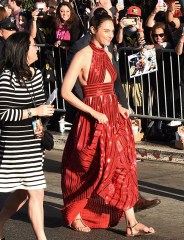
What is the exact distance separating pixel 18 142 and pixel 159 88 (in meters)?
5.44

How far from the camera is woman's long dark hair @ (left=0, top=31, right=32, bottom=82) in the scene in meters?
7.20

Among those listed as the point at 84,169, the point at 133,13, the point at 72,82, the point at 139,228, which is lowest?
the point at 139,228

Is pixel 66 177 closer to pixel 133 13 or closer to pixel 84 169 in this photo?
pixel 84 169

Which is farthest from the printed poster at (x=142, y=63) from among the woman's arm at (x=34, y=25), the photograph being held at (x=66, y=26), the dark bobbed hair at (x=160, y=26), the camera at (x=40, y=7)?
the camera at (x=40, y=7)

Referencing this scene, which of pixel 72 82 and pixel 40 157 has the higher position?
pixel 72 82

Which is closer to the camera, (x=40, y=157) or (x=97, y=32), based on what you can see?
(x=40, y=157)

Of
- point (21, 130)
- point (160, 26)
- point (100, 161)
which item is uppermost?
point (160, 26)

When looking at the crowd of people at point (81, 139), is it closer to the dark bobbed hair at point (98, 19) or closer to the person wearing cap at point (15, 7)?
the dark bobbed hair at point (98, 19)

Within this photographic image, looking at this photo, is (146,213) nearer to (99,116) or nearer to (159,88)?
(99,116)

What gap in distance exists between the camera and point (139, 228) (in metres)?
7.99

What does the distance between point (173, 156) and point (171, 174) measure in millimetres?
716

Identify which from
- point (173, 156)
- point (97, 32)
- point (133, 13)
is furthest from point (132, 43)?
point (97, 32)

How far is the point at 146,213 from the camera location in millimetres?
8906

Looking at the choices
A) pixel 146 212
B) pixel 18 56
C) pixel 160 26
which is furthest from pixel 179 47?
pixel 18 56
